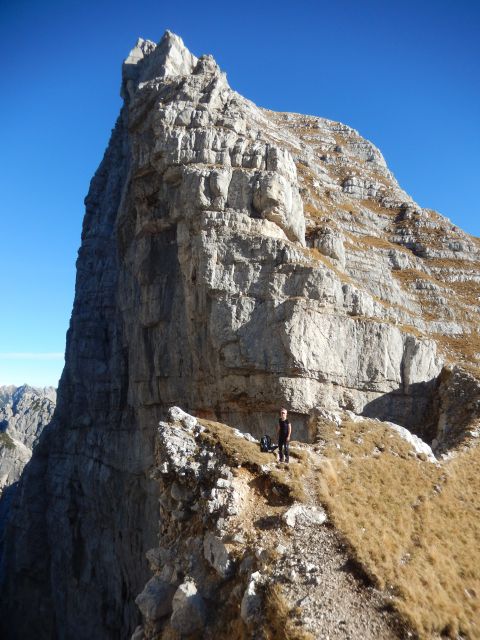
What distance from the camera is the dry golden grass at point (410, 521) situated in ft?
37.0

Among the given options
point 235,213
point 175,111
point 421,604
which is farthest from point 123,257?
point 421,604

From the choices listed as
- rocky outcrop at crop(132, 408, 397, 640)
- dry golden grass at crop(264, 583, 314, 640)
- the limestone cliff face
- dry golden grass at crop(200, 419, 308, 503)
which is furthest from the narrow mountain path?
the limestone cliff face

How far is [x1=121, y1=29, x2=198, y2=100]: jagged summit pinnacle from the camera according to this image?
5200 centimetres

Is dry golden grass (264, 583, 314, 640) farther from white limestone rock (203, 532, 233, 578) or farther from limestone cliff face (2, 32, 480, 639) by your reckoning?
limestone cliff face (2, 32, 480, 639)

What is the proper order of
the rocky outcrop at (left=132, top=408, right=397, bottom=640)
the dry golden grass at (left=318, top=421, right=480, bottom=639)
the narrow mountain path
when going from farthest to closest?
1. the dry golden grass at (left=318, top=421, right=480, bottom=639)
2. the rocky outcrop at (left=132, top=408, right=397, bottom=640)
3. the narrow mountain path

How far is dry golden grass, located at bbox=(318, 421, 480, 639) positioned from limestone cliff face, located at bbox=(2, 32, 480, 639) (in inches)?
428

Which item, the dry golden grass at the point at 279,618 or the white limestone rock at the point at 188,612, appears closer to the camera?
the dry golden grass at the point at 279,618

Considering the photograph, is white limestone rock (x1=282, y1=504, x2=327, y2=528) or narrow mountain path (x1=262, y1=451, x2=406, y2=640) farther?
white limestone rock (x1=282, y1=504, x2=327, y2=528)

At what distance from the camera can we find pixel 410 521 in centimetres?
1491

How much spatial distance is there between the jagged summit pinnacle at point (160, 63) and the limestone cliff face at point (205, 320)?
300mm

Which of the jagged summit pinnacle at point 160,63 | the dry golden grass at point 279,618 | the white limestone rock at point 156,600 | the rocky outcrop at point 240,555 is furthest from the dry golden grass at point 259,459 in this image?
the jagged summit pinnacle at point 160,63

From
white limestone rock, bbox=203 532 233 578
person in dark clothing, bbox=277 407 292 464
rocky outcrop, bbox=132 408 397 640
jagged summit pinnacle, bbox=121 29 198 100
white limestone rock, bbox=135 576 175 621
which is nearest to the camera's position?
rocky outcrop, bbox=132 408 397 640

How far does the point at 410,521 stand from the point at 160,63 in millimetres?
52072

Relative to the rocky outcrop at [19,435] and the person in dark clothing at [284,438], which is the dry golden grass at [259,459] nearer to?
the person in dark clothing at [284,438]
